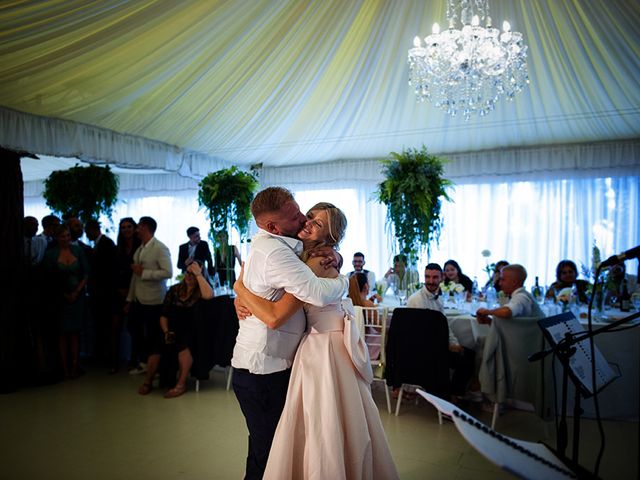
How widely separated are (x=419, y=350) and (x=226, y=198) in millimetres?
3099

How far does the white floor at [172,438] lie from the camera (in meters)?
3.03

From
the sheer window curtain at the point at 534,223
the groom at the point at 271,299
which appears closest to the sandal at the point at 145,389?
the groom at the point at 271,299

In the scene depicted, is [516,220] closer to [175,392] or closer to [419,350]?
[419,350]

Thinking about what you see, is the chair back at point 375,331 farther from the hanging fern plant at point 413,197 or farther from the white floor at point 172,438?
the hanging fern plant at point 413,197

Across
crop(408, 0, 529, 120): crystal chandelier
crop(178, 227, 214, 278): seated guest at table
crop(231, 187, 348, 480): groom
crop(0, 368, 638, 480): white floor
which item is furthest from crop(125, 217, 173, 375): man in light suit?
crop(231, 187, 348, 480): groom

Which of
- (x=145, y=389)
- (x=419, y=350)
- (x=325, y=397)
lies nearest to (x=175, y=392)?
(x=145, y=389)

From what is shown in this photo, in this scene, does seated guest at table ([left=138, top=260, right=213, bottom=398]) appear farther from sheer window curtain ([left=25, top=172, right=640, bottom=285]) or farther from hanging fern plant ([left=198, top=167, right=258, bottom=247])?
sheer window curtain ([left=25, top=172, right=640, bottom=285])

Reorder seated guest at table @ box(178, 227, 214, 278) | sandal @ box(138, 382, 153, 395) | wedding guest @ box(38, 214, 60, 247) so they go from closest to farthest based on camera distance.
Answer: sandal @ box(138, 382, 153, 395), wedding guest @ box(38, 214, 60, 247), seated guest at table @ box(178, 227, 214, 278)

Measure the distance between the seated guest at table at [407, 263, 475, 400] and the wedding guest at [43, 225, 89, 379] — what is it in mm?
3523

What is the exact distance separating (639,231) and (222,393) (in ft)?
21.6

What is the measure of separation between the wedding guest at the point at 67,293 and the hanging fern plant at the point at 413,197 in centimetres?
342

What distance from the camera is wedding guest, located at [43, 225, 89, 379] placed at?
201 inches

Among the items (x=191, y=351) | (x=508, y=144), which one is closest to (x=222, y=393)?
(x=191, y=351)

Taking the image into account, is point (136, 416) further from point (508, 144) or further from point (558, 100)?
point (508, 144)
